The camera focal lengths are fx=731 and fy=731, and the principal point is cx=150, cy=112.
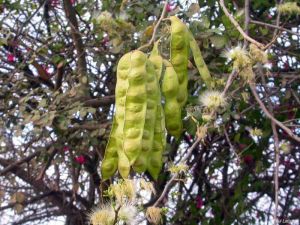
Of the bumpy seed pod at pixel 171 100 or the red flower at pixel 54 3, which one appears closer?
the bumpy seed pod at pixel 171 100

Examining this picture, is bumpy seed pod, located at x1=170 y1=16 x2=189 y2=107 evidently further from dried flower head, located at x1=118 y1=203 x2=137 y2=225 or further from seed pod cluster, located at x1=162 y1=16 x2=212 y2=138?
dried flower head, located at x1=118 y1=203 x2=137 y2=225

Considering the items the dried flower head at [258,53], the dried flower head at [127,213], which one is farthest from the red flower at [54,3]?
the dried flower head at [127,213]

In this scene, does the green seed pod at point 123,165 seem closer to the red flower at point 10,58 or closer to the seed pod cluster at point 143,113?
the seed pod cluster at point 143,113

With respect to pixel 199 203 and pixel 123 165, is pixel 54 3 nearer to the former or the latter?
pixel 199 203

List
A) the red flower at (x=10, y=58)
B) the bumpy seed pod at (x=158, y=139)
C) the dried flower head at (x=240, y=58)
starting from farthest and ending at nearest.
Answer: the red flower at (x=10, y=58) → the dried flower head at (x=240, y=58) → the bumpy seed pod at (x=158, y=139)

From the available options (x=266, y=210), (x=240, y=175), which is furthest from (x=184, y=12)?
(x=266, y=210)

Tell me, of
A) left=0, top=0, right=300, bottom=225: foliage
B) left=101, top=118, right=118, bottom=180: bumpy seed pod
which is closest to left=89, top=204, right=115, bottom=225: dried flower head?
left=101, top=118, right=118, bottom=180: bumpy seed pod
